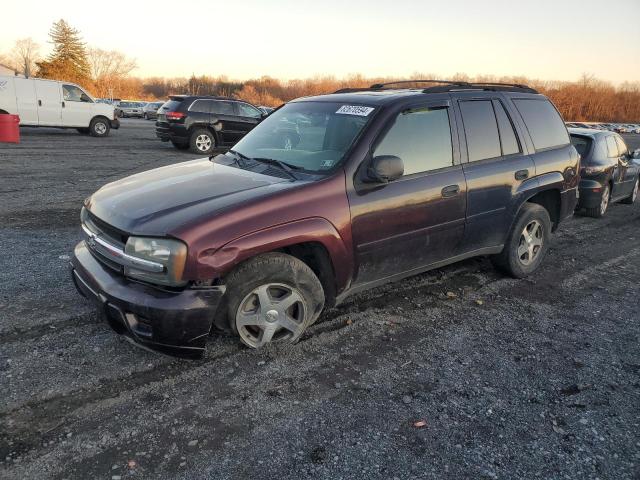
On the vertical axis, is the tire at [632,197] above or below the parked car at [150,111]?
below

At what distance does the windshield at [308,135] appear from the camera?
3660 mm

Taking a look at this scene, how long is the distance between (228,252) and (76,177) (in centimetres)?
867

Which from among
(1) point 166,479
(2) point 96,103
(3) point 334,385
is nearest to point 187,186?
(3) point 334,385

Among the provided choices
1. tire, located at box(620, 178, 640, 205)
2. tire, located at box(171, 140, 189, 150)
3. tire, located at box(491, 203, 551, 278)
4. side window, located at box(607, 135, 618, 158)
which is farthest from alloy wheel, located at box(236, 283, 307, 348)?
tire, located at box(171, 140, 189, 150)

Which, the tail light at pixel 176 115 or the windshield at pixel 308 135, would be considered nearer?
the windshield at pixel 308 135

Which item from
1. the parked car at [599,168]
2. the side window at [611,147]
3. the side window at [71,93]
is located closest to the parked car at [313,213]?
the parked car at [599,168]

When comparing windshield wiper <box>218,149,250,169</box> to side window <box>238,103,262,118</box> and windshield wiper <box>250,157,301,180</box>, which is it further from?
side window <box>238,103,262,118</box>

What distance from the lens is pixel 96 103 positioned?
18984 mm

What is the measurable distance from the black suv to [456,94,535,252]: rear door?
1183 centimetres

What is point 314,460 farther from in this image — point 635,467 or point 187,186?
point 187,186

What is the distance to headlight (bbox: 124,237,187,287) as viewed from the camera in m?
2.81

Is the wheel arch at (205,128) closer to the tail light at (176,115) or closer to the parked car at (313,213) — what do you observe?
the tail light at (176,115)

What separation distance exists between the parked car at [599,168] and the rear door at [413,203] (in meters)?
5.16

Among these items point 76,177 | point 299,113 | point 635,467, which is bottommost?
point 635,467
